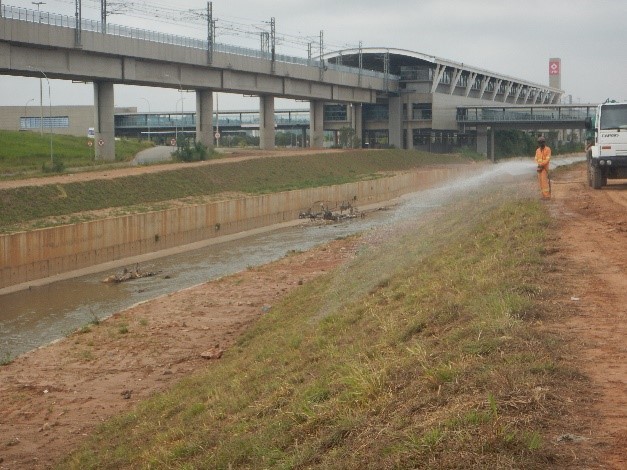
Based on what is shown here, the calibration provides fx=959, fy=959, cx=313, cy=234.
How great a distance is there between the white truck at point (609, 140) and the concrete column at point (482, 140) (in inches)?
3167

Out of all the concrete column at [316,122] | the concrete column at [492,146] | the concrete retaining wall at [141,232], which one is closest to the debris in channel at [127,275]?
the concrete retaining wall at [141,232]

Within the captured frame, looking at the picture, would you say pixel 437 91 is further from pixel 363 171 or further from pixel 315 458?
pixel 315 458

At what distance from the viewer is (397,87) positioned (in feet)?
353

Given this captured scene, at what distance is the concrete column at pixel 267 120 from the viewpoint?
282 feet

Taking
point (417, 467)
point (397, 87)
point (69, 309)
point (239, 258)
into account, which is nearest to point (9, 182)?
point (239, 258)

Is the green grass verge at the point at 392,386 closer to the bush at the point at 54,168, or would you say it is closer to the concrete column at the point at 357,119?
the bush at the point at 54,168

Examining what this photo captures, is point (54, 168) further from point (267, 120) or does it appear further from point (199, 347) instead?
point (199, 347)

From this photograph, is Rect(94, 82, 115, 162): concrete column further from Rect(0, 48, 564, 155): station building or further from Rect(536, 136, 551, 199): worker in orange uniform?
Rect(536, 136, 551, 199): worker in orange uniform

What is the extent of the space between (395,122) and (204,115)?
35698 millimetres

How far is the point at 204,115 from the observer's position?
7712cm

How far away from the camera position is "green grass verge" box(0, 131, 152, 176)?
6018cm

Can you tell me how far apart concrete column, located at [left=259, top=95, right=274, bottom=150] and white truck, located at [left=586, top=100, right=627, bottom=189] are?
184ft

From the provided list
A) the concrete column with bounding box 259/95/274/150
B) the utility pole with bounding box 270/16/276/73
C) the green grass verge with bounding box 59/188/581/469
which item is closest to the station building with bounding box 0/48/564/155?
the concrete column with bounding box 259/95/274/150

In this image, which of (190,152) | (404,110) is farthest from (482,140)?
(190,152)
